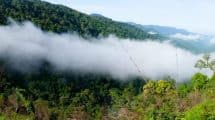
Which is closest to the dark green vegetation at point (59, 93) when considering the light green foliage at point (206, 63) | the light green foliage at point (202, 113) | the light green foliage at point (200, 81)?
the light green foliage at point (200, 81)

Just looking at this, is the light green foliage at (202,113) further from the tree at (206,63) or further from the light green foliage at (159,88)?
the tree at (206,63)

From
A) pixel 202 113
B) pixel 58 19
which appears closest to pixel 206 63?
pixel 202 113

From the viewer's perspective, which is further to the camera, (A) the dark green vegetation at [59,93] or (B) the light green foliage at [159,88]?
(A) the dark green vegetation at [59,93]

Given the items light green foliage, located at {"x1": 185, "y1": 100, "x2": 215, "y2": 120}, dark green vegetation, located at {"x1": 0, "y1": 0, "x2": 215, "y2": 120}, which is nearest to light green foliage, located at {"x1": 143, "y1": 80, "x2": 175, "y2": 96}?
dark green vegetation, located at {"x1": 0, "y1": 0, "x2": 215, "y2": 120}

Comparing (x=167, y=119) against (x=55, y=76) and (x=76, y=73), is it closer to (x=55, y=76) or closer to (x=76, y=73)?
(x=55, y=76)

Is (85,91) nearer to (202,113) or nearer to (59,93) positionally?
(59,93)

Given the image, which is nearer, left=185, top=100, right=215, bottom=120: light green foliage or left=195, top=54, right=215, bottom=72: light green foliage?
left=185, top=100, right=215, bottom=120: light green foliage

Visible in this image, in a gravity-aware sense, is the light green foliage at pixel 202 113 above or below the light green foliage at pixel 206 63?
above

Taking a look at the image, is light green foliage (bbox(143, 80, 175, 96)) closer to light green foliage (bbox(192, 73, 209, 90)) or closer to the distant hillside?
light green foliage (bbox(192, 73, 209, 90))

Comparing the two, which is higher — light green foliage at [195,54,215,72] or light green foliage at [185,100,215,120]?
light green foliage at [185,100,215,120]
